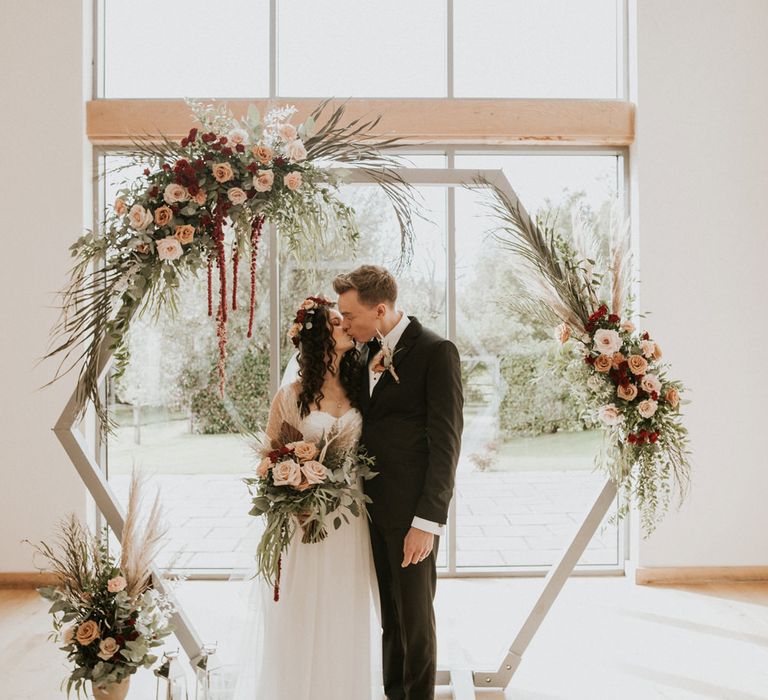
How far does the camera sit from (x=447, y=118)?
15.3 ft

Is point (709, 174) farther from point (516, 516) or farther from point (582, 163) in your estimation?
point (516, 516)

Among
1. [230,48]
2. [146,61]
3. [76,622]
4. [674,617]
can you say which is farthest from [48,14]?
[674,617]

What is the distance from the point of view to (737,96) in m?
4.70

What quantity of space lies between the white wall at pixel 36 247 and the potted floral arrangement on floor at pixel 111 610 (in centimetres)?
217

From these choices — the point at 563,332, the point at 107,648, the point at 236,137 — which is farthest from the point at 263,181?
the point at 107,648

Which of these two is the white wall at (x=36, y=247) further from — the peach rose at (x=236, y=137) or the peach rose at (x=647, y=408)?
the peach rose at (x=647, y=408)

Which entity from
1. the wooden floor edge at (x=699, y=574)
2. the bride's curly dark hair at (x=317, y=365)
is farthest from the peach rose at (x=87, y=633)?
the wooden floor edge at (x=699, y=574)

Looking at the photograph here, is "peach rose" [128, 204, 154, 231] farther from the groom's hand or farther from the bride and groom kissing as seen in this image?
the groom's hand

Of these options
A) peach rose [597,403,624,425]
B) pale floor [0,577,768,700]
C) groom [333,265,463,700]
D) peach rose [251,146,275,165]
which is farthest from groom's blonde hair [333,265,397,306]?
pale floor [0,577,768,700]

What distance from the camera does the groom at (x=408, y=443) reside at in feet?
8.75

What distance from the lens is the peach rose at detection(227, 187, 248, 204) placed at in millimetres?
2664

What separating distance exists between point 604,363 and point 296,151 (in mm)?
1611

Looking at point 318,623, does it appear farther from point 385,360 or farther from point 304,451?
point 385,360

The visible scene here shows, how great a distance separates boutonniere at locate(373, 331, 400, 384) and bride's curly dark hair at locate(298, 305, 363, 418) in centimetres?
12
